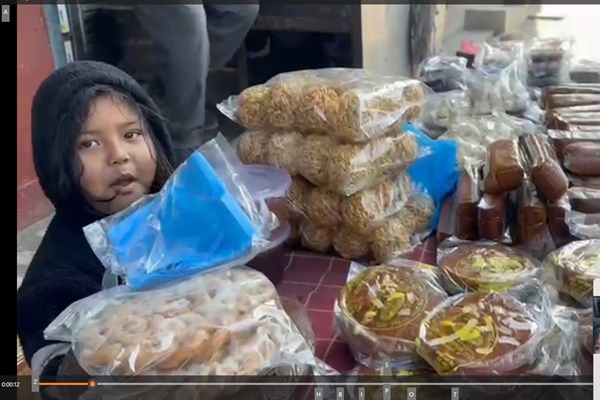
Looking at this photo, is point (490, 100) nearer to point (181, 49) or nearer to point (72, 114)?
point (181, 49)

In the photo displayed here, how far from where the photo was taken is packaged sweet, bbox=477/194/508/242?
76 cm

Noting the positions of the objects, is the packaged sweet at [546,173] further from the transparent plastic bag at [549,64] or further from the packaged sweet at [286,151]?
the transparent plastic bag at [549,64]

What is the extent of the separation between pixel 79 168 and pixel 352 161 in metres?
0.31

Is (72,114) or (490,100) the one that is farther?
(490,100)

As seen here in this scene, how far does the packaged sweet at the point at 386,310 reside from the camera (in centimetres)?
58

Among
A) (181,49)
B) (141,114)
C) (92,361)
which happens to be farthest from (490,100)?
(92,361)

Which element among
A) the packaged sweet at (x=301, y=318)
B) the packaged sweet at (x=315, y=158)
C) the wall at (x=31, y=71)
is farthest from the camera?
the wall at (x=31, y=71)

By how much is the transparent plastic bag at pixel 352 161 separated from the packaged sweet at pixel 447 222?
3.1 inches

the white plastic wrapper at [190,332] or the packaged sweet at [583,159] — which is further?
the packaged sweet at [583,159]

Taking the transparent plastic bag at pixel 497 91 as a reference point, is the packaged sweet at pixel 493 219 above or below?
below

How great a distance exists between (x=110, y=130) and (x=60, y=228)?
0.41 feet

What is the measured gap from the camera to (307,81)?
88cm

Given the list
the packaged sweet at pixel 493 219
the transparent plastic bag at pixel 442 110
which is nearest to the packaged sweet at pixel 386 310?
the packaged sweet at pixel 493 219

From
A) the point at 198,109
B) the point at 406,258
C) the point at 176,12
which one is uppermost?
the point at 176,12
